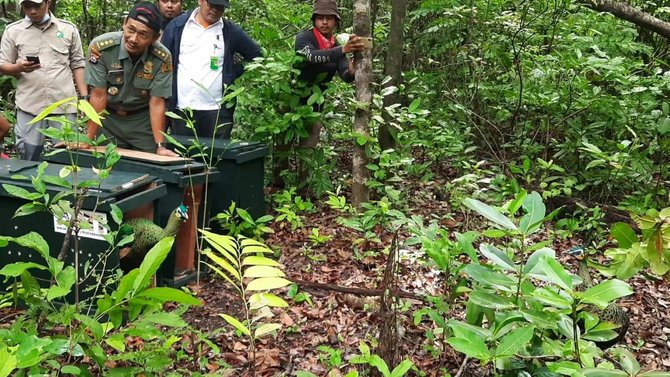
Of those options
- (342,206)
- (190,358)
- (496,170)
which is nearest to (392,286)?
(190,358)

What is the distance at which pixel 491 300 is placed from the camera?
2312 millimetres

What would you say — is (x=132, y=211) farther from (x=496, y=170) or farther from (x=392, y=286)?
(x=496, y=170)

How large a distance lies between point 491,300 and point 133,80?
330 centimetres

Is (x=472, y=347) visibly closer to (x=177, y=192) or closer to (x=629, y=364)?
(x=629, y=364)

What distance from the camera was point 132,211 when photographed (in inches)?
148

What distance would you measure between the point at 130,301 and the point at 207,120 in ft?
10.7

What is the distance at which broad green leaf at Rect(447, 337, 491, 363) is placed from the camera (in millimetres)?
1992

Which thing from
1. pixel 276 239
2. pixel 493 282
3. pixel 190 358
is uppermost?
pixel 493 282

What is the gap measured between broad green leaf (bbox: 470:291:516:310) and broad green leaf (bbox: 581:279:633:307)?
36cm

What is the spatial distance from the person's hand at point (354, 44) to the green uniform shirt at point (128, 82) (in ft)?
4.47

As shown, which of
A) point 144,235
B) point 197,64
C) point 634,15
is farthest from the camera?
point 197,64

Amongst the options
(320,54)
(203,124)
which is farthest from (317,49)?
(203,124)

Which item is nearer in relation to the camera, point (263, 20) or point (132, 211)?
point (132, 211)

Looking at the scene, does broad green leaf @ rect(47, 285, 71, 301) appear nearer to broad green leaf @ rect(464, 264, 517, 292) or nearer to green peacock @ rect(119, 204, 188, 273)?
green peacock @ rect(119, 204, 188, 273)
